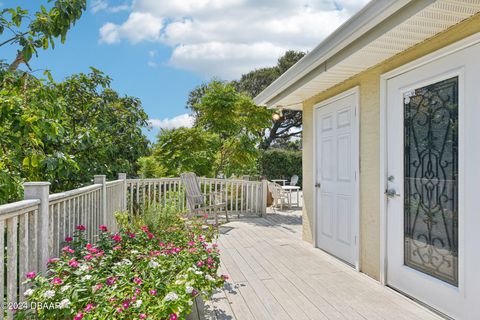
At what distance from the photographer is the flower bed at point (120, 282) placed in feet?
5.50

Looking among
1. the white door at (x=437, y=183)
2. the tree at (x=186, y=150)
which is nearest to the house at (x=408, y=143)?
the white door at (x=437, y=183)

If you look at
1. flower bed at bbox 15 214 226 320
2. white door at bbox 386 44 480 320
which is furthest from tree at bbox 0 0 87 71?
white door at bbox 386 44 480 320

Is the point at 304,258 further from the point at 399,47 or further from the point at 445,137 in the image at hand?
the point at 399,47

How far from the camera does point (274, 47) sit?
19891mm

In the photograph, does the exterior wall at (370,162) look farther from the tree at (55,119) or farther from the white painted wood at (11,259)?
the white painted wood at (11,259)

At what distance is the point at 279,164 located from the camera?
51.8ft

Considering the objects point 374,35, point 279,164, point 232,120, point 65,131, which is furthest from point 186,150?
point 279,164

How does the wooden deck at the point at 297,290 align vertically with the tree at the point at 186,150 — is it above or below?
below

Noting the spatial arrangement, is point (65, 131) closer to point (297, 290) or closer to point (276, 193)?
point (297, 290)

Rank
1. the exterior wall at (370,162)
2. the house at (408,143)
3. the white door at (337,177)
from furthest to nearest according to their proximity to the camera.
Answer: the white door at (337,177)
the exterior wall at (370,162)
the house at (408,143)

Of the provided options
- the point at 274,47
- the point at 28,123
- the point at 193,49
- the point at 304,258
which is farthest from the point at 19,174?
the point at 274,47

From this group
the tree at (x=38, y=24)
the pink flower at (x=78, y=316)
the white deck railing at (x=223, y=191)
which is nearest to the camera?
the pink flower at (x=78, y=316)

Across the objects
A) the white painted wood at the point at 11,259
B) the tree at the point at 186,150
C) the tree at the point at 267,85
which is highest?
the tree at the point at 267,85

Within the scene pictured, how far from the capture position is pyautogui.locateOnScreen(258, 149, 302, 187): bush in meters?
15.7
